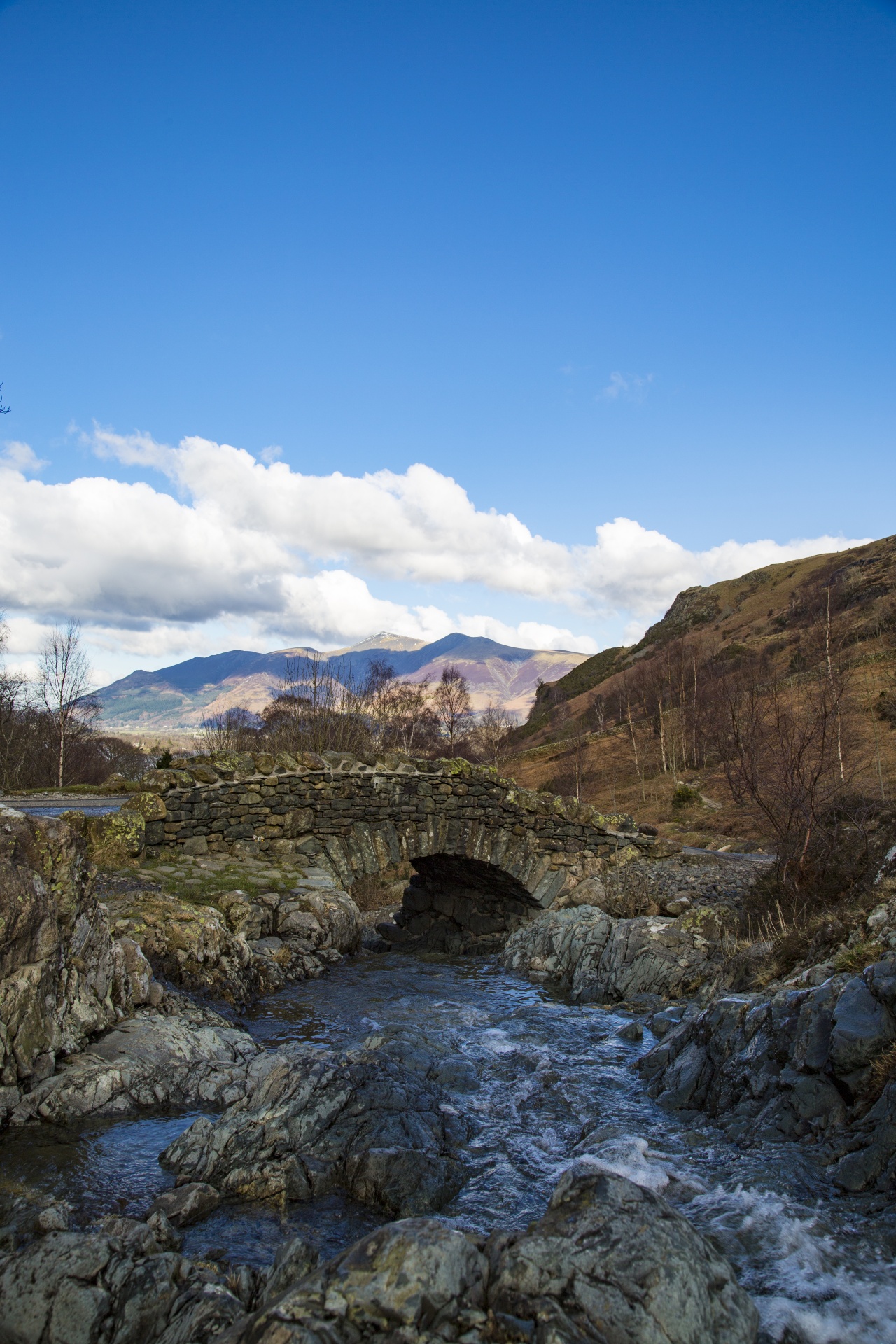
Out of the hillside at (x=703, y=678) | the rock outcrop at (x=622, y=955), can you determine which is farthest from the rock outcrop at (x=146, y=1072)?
the hillside at (x=703, y=678)

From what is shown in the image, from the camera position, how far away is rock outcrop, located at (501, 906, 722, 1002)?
10820 mm

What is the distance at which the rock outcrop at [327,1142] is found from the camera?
5047 mm

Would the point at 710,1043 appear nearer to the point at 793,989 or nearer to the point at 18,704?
the point at 793,989

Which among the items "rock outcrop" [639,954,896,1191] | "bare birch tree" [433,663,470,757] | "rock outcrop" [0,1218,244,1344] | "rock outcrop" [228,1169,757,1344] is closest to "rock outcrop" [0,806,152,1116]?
"rock outcrop" [0,1218,244,1344]

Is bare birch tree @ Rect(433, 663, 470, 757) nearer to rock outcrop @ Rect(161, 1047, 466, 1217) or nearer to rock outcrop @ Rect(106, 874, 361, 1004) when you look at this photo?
rock outcrop @ Rect(106, 874, 361, 1004)

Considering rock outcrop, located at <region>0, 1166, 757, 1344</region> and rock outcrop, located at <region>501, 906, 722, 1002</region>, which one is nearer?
rock outcrop, located at <region>0, 1166, 757, 1344</region>

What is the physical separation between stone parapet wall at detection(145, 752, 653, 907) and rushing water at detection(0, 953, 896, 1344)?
5013 mm

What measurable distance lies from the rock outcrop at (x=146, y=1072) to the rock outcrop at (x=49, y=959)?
154 mm

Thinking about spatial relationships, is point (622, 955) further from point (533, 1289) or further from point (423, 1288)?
point (423, 1288)

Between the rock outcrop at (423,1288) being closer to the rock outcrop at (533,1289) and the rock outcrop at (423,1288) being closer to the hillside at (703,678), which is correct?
the rock outcrop at (533,1289)

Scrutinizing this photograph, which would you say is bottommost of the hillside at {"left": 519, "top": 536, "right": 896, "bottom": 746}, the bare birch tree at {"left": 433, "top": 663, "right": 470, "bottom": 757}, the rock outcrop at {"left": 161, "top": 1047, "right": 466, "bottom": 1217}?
the rock outcrop at {"left": 161, "top": 1047, "right": 466, "bottom": 1217}

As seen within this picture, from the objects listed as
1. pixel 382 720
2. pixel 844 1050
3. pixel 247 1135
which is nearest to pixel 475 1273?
pixel 247 1135

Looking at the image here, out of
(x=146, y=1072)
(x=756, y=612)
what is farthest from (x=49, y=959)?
(x=756, y=612)

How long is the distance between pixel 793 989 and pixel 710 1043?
38.6 inches
